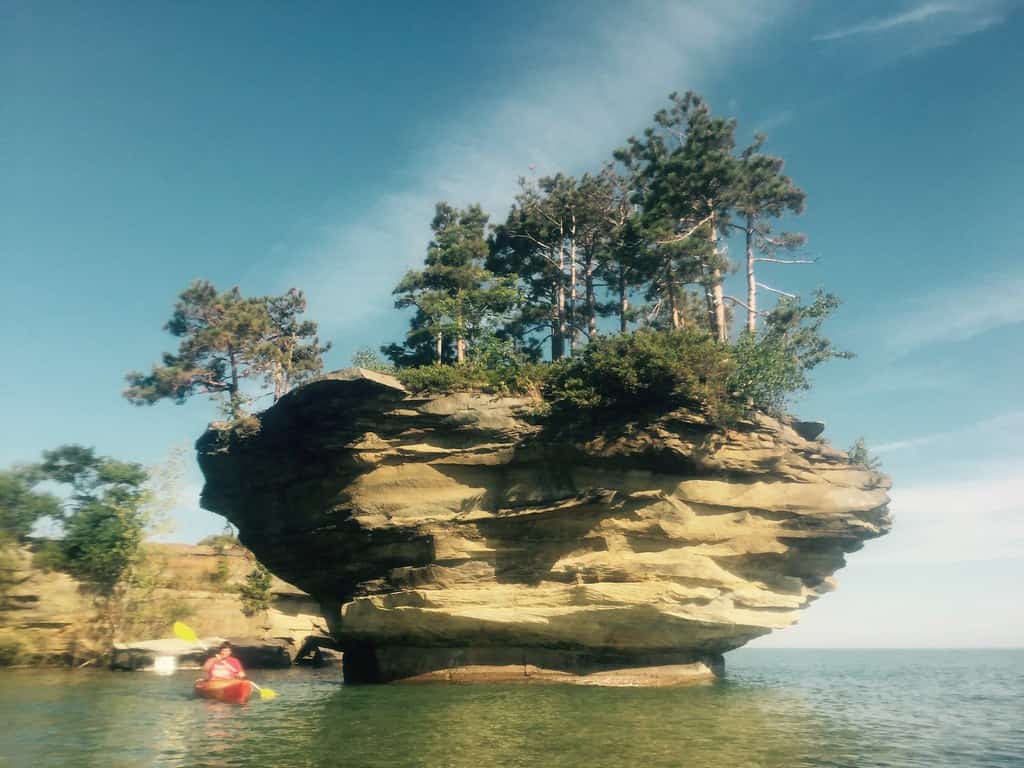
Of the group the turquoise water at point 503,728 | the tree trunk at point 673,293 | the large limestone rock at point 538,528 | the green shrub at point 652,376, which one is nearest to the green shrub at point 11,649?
the turquoise water at point 503,728

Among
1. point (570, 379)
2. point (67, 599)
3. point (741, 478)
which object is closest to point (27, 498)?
point (67, 599)

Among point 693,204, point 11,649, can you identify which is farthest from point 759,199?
point 11,649

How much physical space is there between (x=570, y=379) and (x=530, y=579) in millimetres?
7196

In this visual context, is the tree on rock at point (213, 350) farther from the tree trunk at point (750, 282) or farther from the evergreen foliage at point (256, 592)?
the tree trunk at point (750, 282)

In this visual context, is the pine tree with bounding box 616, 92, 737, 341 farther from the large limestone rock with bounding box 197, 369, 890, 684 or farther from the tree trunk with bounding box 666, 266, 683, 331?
the large limestone rock with bounding box 197, 369, 890, 684

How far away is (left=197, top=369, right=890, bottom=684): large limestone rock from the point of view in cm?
2392

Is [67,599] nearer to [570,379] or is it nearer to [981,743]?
[570,379]

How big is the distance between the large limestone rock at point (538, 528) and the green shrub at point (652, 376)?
2.65 feet

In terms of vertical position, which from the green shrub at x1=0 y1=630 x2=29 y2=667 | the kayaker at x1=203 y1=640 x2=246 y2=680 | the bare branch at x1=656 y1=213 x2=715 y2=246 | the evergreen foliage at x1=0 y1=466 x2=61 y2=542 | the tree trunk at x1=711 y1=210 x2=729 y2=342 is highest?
the bare branch at x1=656 y1=213 x2=715 y2=246

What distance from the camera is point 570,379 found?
82.7ft

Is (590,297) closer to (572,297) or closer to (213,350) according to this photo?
(572,297)

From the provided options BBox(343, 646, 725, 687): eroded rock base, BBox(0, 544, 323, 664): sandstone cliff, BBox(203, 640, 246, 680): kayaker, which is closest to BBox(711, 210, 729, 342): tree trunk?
BBox(343, 646, 725, 687): eroded rock base

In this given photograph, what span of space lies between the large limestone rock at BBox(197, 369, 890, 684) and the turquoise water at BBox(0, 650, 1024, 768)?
2019 mm

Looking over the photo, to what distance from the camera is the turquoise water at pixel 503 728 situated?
12.0 meters
